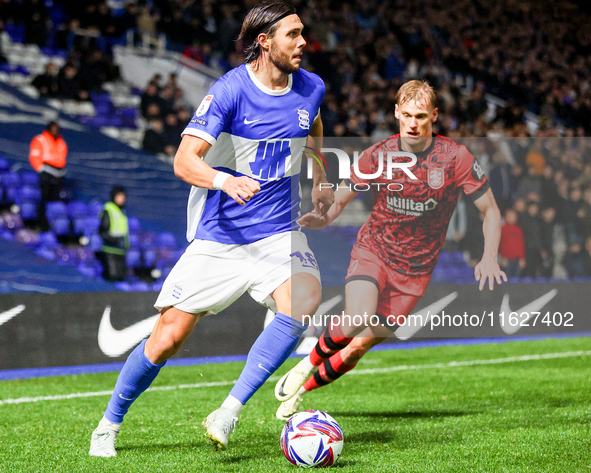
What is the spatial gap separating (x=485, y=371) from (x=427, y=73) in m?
11.7

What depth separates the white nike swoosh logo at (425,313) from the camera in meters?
10.1

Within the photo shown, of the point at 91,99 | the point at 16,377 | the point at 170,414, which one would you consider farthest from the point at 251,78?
the point at 91,99

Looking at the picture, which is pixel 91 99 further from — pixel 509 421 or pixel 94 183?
pixel 509 421

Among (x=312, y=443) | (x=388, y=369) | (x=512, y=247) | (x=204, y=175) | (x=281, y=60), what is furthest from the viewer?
(x=512, y=247)

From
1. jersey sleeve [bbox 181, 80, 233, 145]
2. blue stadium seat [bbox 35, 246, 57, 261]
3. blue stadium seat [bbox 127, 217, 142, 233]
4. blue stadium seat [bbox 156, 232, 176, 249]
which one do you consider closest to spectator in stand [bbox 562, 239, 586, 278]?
blue stadium seat [bbox 156, 232, 176, 249]

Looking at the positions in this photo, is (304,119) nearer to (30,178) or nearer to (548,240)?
(30,178)

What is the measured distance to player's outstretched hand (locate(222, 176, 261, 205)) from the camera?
3.32 m

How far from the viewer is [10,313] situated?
7453 millimetres

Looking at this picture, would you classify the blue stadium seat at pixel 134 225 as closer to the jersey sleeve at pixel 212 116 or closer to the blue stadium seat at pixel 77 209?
the blue stadium seat at pixel 77 209

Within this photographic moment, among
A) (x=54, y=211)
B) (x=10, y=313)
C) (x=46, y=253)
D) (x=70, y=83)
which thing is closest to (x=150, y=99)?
(x=70, y=83)

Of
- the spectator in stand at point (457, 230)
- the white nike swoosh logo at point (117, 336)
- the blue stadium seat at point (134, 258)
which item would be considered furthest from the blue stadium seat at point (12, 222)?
the spectator in stand at point (457, 230)

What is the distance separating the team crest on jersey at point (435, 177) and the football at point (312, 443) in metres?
2.04

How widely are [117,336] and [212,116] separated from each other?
16.3ft

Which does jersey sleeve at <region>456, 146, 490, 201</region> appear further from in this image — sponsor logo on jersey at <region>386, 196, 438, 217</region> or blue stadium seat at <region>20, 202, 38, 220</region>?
blue stadium seat at <region>20, 202, 38, 220</region>
